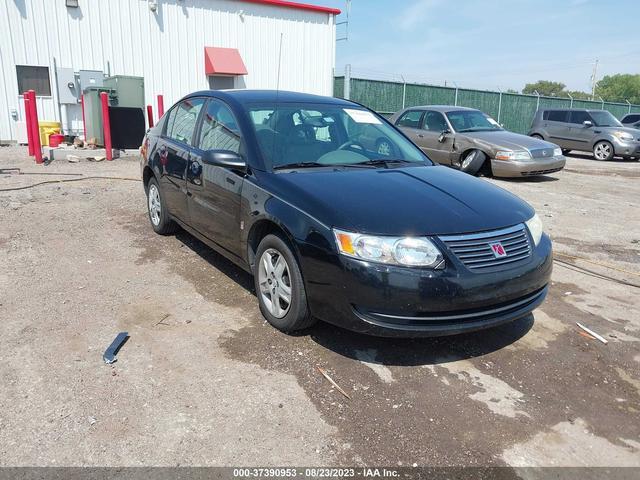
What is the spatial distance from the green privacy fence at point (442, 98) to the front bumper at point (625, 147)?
8.64 meters

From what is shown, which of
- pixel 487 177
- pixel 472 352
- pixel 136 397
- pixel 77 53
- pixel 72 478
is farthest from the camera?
pixel 77 53

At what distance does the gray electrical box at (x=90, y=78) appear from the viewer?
51.9 ft

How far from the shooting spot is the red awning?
17969 millimetres

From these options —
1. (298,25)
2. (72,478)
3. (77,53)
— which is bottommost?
(72,478)

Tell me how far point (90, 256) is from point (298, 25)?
16835 millimetres

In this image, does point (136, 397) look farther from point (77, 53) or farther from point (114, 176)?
point (77, 53)

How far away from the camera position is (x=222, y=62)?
59.5ft

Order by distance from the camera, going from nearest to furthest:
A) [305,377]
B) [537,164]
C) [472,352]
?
[305,377]
[472,352]
[537,164]

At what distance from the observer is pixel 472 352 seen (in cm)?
348

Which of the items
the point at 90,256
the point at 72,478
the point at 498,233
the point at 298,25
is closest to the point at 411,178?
the point at 498,233

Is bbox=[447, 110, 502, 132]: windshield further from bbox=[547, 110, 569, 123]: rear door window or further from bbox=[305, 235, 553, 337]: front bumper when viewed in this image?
bbox=[305, 235, 553, 337]: front bumper

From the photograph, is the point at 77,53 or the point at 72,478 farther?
the point at 77,53

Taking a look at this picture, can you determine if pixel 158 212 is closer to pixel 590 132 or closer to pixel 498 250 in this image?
pixel 498 250

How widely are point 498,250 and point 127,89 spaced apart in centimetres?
1451
